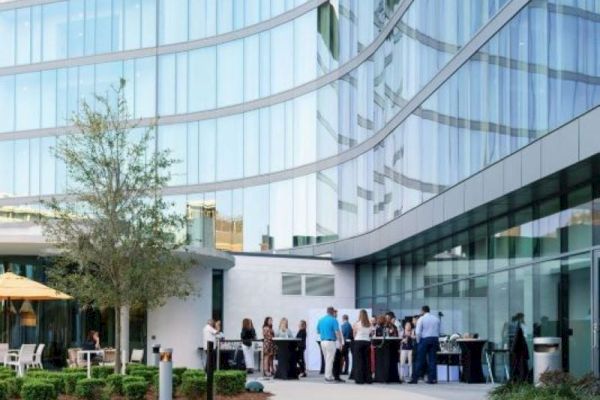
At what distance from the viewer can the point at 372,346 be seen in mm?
27766

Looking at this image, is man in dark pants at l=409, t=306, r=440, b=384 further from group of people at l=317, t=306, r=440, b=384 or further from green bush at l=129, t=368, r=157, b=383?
green bush at l=129, t=368, r=157, b=383

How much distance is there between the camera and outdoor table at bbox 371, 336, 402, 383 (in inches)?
1089

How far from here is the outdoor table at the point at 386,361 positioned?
2766cm

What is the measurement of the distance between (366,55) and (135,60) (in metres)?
16.3

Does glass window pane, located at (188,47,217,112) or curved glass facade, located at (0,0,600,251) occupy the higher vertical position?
glass window pane, located at (188,47,217,112)

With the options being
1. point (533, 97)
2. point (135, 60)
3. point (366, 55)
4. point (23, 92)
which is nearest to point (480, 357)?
point (533, 97)

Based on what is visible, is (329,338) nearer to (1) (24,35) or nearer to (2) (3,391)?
(2) (3,391)

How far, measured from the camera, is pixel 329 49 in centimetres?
4391

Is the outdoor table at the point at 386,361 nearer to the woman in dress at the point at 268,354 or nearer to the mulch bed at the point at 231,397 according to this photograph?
the woman in dress at the point at 268,354

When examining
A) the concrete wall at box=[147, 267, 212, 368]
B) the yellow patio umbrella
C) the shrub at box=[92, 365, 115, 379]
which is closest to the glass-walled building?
the concrete wall at box=[147, 267, 212, 368]

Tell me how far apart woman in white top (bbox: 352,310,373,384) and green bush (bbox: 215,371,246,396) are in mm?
6083

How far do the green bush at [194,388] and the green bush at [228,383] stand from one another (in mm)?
712

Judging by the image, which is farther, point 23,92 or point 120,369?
point 23,92

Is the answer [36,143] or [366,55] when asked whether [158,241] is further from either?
[36,143]
